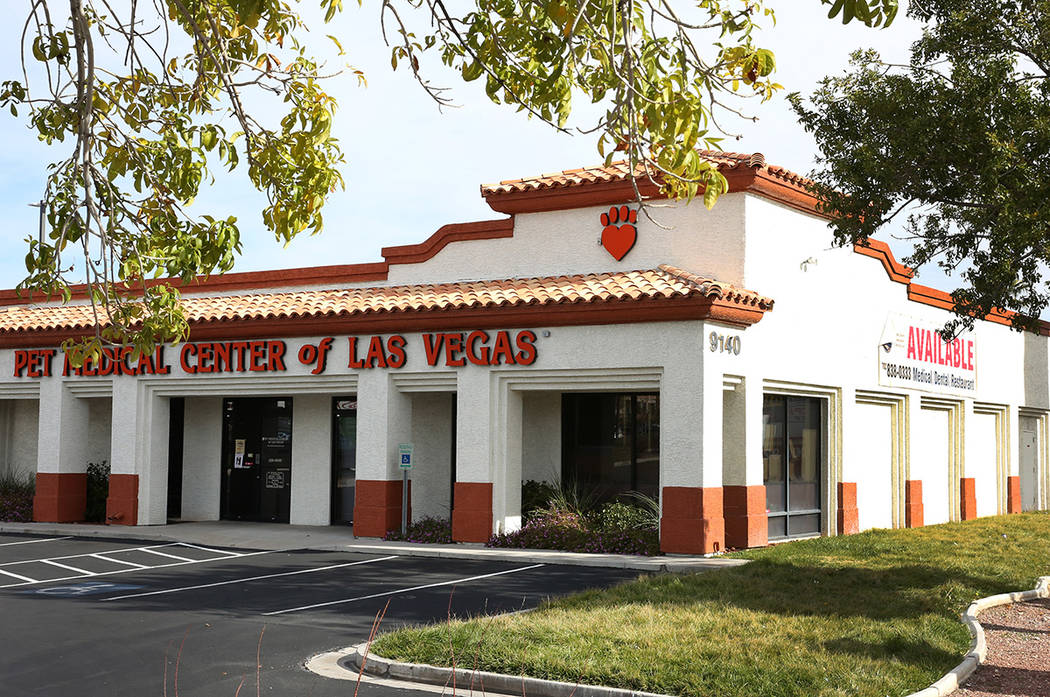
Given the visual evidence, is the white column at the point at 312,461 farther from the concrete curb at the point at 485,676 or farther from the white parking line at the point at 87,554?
the concrete curb at the point at 485,676

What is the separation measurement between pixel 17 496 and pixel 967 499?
71.7 feet

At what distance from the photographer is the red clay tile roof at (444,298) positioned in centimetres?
1814

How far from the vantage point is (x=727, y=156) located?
67.3ft

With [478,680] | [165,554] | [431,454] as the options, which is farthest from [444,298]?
[478,680]

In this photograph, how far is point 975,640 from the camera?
1090cm

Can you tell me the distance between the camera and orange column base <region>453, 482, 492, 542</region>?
19.3m

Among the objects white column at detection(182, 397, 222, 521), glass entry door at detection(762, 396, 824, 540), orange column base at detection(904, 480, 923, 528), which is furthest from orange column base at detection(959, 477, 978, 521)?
white column at detection(182, 397, 222, 521)

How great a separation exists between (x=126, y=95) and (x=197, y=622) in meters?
6.06

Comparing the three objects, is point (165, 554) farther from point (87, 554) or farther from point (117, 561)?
point (87, 554)

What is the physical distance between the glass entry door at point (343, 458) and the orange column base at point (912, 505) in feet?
39.0

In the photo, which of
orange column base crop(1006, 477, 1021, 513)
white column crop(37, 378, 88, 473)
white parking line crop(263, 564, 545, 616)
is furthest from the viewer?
orange column base crop(1006, 477, 1021, 513)

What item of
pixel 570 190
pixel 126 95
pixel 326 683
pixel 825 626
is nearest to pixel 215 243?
pixel 126 95

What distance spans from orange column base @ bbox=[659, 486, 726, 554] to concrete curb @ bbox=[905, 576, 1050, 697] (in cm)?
465

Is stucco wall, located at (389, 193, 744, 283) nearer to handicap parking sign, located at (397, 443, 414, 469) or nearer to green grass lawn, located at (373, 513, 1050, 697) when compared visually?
handicap parking sign, located at (397, 443, 414, 469)
